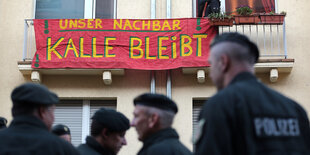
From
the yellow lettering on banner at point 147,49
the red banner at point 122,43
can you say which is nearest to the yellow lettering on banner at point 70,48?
the red banner at point 122,43

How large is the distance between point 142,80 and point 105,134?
6.01m

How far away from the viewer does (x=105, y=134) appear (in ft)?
14.8

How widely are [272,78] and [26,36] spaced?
5395mm

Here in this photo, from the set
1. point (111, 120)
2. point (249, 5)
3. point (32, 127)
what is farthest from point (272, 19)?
point (32, 127)

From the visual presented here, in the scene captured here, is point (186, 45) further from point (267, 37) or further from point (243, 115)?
point (243, 115)

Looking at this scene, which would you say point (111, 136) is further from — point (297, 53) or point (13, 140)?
point (297, 53)

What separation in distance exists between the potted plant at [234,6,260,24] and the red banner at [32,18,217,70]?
0.59 m

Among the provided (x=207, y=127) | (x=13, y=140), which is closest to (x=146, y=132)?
(x=13, y=140)

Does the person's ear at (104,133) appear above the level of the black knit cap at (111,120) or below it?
below

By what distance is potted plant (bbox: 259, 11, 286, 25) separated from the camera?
1027cm

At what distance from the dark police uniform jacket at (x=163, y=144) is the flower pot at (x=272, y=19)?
7.00 metres

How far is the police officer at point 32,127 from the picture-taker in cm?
313

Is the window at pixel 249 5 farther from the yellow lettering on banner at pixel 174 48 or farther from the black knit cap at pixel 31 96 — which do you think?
the black knit cap at pixel 31 96

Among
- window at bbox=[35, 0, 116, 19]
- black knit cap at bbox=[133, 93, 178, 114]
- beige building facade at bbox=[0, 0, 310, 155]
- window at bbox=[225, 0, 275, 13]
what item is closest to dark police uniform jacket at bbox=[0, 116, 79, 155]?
black knit cap at bbox=[133, 93, 178, 114]
